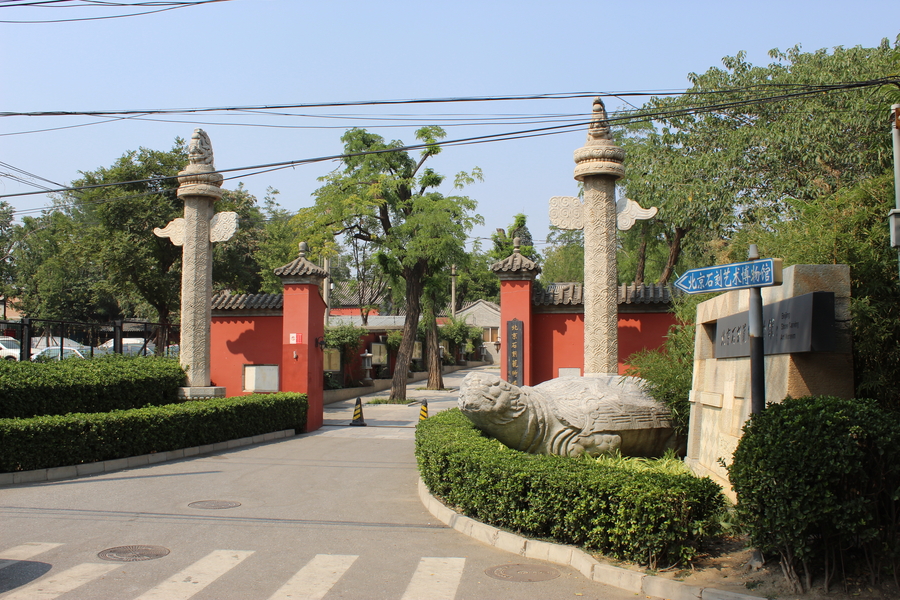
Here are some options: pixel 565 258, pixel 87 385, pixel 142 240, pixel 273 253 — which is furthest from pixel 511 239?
pixel 87 385

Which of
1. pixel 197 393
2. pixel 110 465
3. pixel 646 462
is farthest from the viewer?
pixel 197 393

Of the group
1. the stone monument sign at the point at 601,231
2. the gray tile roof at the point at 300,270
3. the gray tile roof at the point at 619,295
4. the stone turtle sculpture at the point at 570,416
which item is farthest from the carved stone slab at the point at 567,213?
the gray tile roof at the point at 300,270

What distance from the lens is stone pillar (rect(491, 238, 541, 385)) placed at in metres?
14.3

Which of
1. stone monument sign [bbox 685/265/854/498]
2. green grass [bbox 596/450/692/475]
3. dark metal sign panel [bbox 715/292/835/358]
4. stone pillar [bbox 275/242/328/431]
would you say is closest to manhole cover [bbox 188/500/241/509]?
green grass [bbox 596/450/692/475]

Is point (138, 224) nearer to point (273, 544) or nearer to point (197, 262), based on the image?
point (197, 262)

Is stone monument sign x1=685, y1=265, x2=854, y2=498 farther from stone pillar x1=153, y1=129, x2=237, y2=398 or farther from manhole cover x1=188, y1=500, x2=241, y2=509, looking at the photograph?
stone pillar x1=153, y1=129, x2=237, y2=398

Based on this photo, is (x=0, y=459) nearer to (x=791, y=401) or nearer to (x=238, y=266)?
(x=791, y=401)

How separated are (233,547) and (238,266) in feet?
86.4

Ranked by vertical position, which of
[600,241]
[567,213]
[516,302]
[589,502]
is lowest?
[589,502]

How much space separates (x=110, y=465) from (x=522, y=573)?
7.79 metres

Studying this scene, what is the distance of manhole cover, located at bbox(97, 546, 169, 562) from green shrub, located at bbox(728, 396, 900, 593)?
5002 millimetres

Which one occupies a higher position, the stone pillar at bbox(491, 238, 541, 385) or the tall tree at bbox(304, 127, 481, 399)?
the tall tree at bbox(304, 127, 481, 399)

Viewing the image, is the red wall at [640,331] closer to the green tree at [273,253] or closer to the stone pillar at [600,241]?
the stone pillar at [600,241]

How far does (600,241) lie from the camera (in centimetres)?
1243
